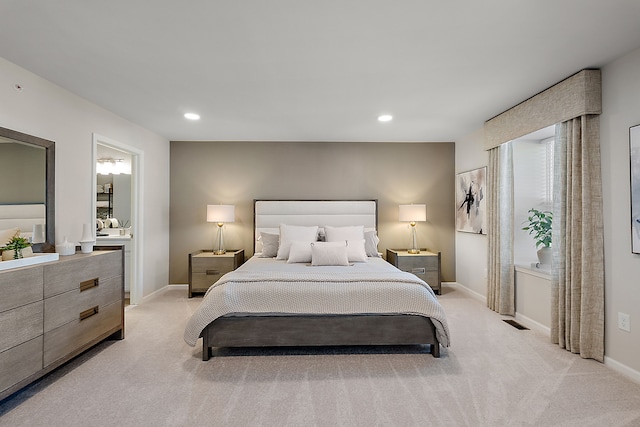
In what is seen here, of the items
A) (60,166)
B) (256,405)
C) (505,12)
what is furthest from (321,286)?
(60,166)

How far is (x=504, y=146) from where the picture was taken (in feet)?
13.2

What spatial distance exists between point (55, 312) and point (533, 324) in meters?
4.33

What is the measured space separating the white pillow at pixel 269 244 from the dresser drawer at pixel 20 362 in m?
2.77

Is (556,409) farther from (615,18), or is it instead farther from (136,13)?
(136,13)

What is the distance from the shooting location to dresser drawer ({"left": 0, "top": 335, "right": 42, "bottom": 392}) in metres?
2.06

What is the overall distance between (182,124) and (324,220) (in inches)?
94.8

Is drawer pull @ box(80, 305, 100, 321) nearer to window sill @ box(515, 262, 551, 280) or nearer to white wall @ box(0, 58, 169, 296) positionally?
white wall @ box(0, 58, 169, 296)

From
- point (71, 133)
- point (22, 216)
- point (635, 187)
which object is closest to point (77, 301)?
point (22, 216)

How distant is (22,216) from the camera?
8.93ft

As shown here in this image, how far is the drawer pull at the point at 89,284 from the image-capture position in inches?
110

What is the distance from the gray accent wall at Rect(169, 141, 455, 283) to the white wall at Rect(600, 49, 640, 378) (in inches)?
111

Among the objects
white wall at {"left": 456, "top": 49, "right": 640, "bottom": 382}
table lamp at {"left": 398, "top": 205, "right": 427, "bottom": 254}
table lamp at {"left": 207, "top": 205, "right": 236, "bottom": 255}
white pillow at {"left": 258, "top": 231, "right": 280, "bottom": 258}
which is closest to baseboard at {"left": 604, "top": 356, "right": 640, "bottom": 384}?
white wall at {"left": 456, "top": 49, "right": 640, "bottom": 382}

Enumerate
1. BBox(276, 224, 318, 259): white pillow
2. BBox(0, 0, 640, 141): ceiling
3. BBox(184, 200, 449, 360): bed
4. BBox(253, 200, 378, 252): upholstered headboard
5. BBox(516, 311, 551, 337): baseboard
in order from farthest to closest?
BBox(253, 200, 378, 252): upholstered headboard → BBox(276, 224, 318, 259): white pillow → BBox(516, 311, 551, 337): baseboard → BBox(184, 200, 449, 360): bed → BBox(0, 0, 640, 141): ceiling

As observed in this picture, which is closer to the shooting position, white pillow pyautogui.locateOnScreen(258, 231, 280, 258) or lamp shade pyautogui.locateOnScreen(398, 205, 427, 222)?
white pillow pyautogui.locateOnScreen(258, 231, 280, 258)
